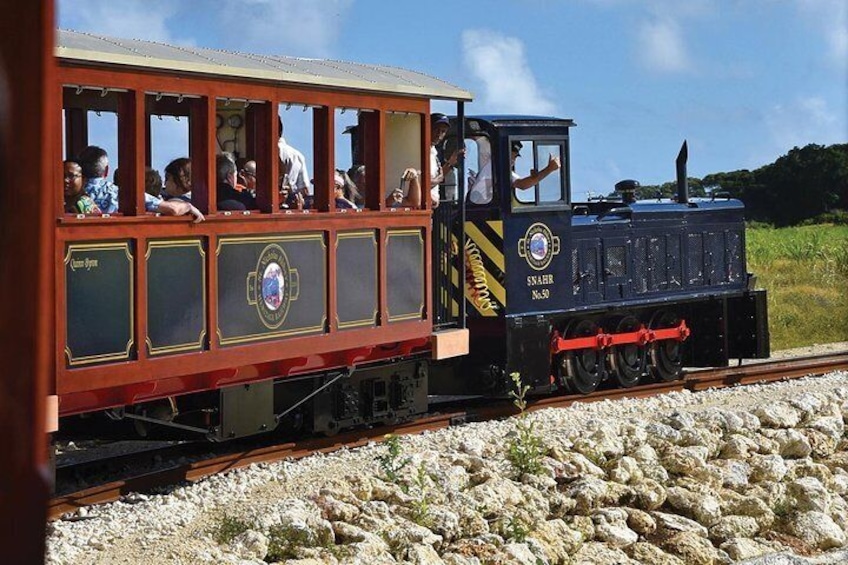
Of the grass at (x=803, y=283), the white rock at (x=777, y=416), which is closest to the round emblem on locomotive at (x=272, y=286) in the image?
the white rock at (x=777, y=416)

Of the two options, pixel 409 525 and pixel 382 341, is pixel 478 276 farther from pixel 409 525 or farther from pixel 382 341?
pixel 409 525

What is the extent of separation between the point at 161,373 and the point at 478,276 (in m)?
4.82

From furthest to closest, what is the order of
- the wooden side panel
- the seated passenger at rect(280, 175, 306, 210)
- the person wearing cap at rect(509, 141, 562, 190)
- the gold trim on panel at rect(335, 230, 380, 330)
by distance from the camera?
the person wearing cap at rect(509, 141, 562, 190) < the gold trim on panel at rect(335, 230, 380, 330) < the seated passenger at rect(280, 175, 306, 210) < the wooden side panel

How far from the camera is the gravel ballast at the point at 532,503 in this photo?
23.0 feet

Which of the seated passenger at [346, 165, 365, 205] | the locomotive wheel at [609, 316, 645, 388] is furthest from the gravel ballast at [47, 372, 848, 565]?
the locomotive wheel at [609, 316, 645, 388]

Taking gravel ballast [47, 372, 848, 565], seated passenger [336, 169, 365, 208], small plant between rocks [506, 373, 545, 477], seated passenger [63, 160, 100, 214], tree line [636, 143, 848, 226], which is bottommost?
gravel ballast [47, 372, 848, 565]

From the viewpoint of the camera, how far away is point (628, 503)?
9.20 metres

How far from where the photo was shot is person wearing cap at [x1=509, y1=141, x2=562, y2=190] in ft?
41.6

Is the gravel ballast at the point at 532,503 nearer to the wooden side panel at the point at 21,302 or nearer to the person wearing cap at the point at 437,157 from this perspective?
the person wearing cap at the point at 437,157

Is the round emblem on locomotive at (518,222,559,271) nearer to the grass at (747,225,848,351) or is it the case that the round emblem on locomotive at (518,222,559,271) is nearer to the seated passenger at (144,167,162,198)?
the seated passenger at (144,167,162,198)

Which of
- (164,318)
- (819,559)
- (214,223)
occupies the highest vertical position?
(214,223)

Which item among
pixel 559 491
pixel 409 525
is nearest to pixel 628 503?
pixel 559 491

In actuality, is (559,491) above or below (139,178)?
below

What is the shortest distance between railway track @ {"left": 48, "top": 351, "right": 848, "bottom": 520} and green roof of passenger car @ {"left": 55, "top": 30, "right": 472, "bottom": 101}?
106 inches
